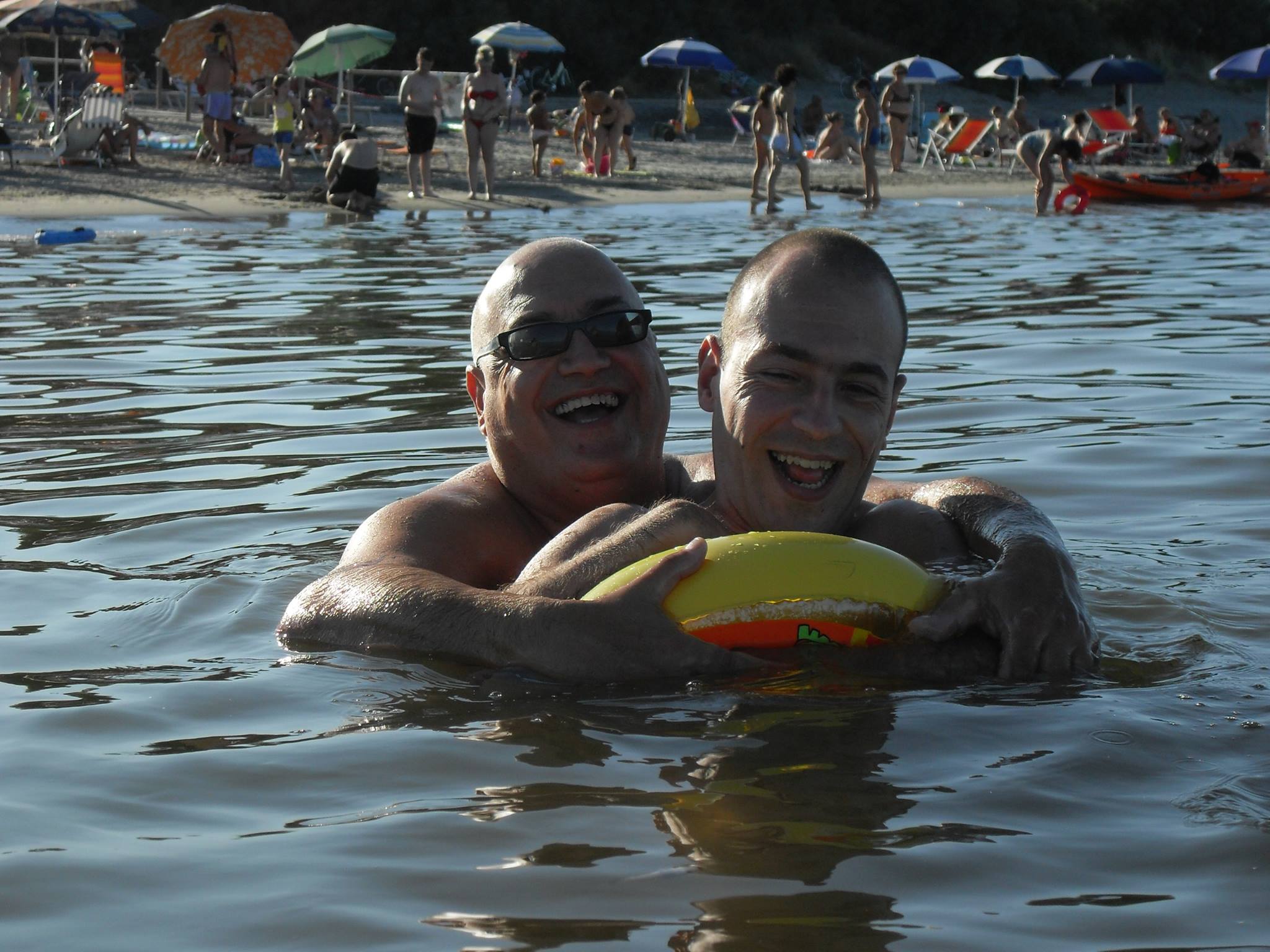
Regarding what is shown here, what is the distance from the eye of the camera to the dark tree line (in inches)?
1813

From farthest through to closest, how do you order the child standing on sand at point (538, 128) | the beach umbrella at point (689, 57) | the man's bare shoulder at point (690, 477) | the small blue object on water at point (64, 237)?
the beach umbrella at point (689, 57) → the child standing on sand at point (538, 128) → the small blue object on water at point (64, 237) → the man's bare shoulder at point (690, 477)

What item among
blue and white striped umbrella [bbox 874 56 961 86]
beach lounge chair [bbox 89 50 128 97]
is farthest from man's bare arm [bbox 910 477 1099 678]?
blue and white striped umbrella [bbox 874 56 961 86]

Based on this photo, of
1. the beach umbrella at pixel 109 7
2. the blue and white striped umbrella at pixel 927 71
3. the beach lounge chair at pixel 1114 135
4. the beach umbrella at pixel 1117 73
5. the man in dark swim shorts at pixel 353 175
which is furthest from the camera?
the beach umbrella at pixel 1117 73

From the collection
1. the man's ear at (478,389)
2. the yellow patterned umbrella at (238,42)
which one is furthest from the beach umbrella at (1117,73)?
the man's ear at (478,389)

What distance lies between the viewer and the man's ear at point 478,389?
4727 mm

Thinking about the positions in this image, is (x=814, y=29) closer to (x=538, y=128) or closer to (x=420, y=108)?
(x=538, y=128)

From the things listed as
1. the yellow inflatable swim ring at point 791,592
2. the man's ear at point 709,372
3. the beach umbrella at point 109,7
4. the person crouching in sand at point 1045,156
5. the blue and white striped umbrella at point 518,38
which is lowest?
the yellow inflatable swim ring at point 791,592

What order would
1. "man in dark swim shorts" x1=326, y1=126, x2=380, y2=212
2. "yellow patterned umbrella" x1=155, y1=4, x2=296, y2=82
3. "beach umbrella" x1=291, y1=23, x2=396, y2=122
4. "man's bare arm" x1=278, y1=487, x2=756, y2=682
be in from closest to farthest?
"man's bare arm" x1=278, y1=487, x2=756, y2=682, "man in dark swim shorts" x1=326, y1=126, x2=380, y2=212, "yellow patterned umbrella" x1=155, y1=4, x2=296, y2=82, "beach umbrella" x1=291, y1=23, x2=396, y2=122

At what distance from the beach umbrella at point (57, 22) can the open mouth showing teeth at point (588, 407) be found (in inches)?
884

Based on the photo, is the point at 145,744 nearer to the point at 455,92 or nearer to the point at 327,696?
the point at 327,696

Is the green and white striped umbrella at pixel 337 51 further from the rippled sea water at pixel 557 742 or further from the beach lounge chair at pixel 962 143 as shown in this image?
the rippled sea water at pixel 557 742

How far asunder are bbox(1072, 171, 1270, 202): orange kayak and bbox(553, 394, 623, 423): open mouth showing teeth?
20.9 meters

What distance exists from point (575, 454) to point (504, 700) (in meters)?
1.01

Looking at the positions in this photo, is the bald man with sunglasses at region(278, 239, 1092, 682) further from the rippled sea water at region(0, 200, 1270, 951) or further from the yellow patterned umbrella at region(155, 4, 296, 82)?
the yellow patterned umbrella at region(155, 4, 296, 82)
